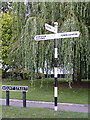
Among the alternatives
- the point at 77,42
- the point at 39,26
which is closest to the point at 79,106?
the point at 77,42

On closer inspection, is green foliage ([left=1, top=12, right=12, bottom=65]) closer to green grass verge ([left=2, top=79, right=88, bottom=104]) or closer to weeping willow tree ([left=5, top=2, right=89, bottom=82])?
green grass verge ([left=2, top=79, right=88, bottom=104])

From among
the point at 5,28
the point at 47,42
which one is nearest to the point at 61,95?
the point at 47,42

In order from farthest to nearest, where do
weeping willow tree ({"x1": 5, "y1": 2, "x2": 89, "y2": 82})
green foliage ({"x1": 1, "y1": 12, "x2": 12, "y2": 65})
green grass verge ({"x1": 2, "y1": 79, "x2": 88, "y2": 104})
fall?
green foliage ({"x1": 1, "y1": 12, "x2": 12, "y2": 65})
green grass verge ({"x1": 2, "y1": 79, "x2": 88, "y2": 104})
weeping willow tree ({"x1": 5, "y1": 2, "x2": 89, "y2": 82})

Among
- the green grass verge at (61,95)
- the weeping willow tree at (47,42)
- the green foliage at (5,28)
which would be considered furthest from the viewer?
the green foliage at (5,28)

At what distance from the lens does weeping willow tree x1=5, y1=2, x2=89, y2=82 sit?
820cm

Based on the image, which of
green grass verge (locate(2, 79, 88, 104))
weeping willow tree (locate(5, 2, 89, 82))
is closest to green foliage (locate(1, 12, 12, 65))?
green grass verge (locate(2, 79, 88, 104))

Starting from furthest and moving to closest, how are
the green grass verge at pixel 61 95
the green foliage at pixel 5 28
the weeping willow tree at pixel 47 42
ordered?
the green foliage at pixel 5 28, the green grass verge at pixel 61 95, the weeping willow tree at pixel 47 42

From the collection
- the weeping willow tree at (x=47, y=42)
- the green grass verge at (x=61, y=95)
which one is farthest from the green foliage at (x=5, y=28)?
the weeping willow tree at (x=47, y=42)

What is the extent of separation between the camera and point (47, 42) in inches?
354

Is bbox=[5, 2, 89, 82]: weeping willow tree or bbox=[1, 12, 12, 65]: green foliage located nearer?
bbox=[5, 2, 89, 82]: weeping willow tree

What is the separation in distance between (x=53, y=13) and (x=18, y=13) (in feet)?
5.10

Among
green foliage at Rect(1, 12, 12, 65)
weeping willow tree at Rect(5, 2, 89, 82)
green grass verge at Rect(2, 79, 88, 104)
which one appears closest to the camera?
weeping willow tree at Rect(5, 2, 89, 82)

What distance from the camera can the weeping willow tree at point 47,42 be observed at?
8.20 meters

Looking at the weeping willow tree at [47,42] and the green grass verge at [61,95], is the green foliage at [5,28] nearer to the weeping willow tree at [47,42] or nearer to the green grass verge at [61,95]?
the green grass verge at [61,95]
